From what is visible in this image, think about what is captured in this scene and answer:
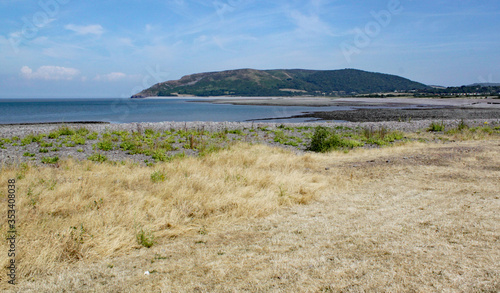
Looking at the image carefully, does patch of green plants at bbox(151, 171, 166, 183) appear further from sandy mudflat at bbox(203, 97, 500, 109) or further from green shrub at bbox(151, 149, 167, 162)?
sandy mudflat at bbox(203, 97, 500, 109)

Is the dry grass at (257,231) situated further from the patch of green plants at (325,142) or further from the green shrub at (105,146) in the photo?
the green shrub at (105,146)

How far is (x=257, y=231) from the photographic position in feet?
17.2

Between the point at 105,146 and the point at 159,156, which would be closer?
the point at 159,156

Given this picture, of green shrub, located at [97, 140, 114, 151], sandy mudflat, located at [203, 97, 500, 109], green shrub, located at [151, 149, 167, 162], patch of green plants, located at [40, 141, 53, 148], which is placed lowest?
green shrub, located at [151, 149, 167, 162]

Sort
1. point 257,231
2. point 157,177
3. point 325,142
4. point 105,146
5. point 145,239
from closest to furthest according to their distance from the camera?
point 145,239
point 257,231
point 157,177
point 105,146
point 325,142

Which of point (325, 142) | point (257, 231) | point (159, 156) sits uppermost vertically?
point (325, 142)

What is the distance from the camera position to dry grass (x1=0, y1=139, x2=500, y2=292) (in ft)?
12.1

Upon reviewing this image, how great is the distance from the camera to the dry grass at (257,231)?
3.69 meters

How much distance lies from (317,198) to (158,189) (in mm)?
3431

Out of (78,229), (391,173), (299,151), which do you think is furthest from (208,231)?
(299,151)

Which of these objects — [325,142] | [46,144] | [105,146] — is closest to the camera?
[105,146]

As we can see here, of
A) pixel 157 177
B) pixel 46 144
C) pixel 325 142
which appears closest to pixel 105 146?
pixel 46 144

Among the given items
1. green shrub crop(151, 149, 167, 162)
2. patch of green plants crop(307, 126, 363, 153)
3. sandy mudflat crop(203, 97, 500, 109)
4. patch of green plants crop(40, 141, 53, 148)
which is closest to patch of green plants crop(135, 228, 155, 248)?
green shrub crop(151, 149, 167, 162)

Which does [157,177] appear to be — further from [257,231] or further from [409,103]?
[409,103]
